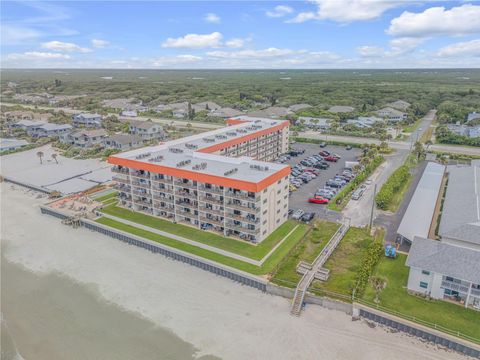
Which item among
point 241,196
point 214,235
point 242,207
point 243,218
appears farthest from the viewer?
point 214,235

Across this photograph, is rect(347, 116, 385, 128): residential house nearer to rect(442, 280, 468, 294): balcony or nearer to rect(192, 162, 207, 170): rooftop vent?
rect(192, 162, 207, 170): rooftop vent

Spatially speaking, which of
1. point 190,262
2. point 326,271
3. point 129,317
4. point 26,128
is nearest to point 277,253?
point 326,271

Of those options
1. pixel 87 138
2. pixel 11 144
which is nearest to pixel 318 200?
pixel 87 138

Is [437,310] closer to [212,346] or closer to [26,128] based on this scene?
[212,346]

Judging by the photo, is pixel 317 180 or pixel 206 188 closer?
pixel 206 188

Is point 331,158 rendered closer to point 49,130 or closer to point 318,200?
point 318,200

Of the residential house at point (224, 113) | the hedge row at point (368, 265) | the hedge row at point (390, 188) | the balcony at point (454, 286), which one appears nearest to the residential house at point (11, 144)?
the residential house at point (224, 113)
